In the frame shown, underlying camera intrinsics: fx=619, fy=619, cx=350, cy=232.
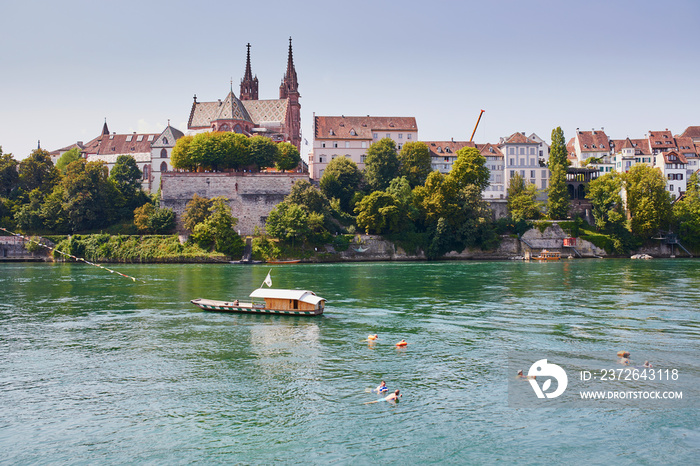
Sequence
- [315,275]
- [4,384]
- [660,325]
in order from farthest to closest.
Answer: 1. [315,275]
2. [660,325]
3. [4,384]

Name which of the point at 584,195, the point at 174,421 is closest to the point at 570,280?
the point at 174,421

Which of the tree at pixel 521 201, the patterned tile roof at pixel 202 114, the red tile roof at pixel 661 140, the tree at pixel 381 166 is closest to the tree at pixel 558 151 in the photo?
the tree at pixel 521 201

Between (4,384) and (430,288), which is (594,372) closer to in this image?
(4,384)

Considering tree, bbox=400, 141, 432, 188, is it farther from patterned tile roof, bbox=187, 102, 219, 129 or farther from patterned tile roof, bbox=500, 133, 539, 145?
patterned tile roof, bbox=187, 102, 219, 129

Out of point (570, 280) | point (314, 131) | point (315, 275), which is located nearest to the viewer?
point (570, 280)

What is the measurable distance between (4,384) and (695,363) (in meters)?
26.3

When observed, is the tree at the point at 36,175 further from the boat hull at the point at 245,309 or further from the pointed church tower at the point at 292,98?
the boat hull at the point at 245,309

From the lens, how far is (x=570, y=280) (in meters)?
54.2

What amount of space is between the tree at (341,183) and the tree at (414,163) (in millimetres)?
9196

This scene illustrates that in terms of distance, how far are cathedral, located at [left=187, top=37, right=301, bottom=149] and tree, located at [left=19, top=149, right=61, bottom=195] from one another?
A: 26281 mm

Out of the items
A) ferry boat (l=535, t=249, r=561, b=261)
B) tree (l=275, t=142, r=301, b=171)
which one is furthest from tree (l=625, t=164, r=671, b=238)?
tree (l=275, t=142, r=301, b=171)

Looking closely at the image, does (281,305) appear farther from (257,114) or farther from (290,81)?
(290,81)

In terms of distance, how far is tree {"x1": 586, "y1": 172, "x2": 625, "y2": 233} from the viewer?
296 ft

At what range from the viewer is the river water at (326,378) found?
56.2ft
